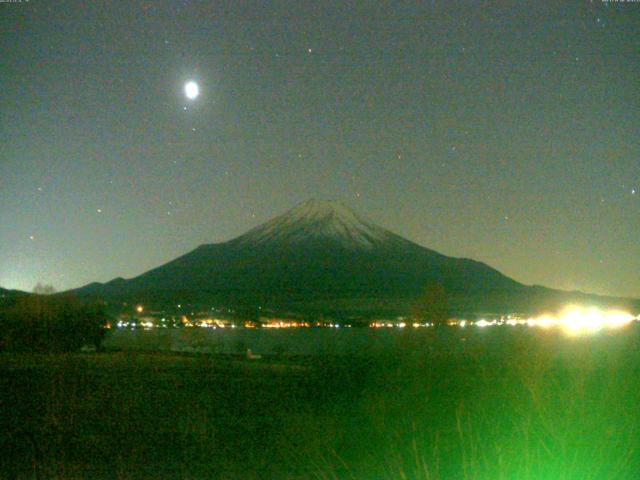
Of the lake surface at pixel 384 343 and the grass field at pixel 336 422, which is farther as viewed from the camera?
the lake surface at pixel 384 343

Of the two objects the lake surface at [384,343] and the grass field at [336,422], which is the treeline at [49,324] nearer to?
the lake surface at [384,343]

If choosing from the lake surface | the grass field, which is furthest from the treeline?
the grass field

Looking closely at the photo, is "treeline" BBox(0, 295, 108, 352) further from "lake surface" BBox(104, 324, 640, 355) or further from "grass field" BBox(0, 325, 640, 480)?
"grass field" BBox(0, 325, 640, 480)

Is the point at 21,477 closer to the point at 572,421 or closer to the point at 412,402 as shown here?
the point at 572,421

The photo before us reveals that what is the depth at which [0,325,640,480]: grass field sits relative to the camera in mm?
10039

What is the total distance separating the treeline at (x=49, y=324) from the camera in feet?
114

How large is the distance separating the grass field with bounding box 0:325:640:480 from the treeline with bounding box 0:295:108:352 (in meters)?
11.8

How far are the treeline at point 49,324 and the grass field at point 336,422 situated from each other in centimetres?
1184

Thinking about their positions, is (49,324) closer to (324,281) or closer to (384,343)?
(384,343)

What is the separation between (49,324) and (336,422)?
24.0m

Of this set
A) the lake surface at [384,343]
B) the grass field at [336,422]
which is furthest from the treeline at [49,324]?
the grass field at [336,422]

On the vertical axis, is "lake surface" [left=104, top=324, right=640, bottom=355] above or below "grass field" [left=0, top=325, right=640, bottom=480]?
above

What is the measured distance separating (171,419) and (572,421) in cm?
624

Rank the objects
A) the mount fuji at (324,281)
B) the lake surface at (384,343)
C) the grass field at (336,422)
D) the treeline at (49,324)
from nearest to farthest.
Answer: the grass field at (336,422)
the lake surface at (384,343)
the treeline at (49,324)
the mount fuji at (324,281)
